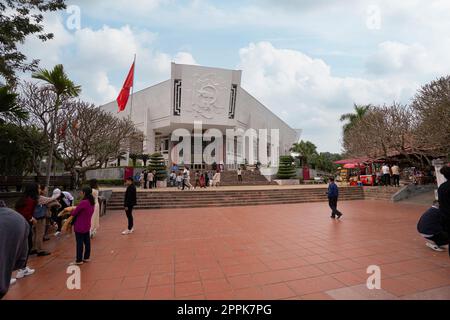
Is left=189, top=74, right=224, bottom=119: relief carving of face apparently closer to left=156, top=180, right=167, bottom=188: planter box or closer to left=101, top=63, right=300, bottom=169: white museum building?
left=101, top=63, right=300, bottom=169: white museum building

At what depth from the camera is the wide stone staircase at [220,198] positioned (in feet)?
37.0

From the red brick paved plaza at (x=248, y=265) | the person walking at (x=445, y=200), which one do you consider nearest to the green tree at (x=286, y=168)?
the red brick paved plaza at (x=248, y=265)

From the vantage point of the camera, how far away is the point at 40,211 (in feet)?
15.2

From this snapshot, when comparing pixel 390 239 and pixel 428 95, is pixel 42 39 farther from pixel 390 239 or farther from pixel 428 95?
pixel 428 95

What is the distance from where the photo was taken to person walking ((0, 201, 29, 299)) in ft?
5.52

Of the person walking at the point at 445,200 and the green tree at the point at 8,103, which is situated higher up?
the green tree at the point at 8,103

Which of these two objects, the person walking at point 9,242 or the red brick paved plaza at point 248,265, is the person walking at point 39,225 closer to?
the red brick paved plaza at point 248,265

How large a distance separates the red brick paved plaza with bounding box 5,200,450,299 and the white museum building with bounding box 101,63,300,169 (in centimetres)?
2163

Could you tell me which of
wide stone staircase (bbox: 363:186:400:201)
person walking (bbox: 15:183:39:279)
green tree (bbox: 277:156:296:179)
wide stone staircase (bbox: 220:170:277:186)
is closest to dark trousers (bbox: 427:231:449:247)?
person walking (bbox: 15:183:39:279)

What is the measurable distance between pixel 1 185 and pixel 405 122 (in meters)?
21.8

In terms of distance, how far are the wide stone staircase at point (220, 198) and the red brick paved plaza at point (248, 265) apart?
4813 millimetres

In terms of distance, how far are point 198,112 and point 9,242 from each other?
26524 mm

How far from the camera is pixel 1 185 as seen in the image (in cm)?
1151
